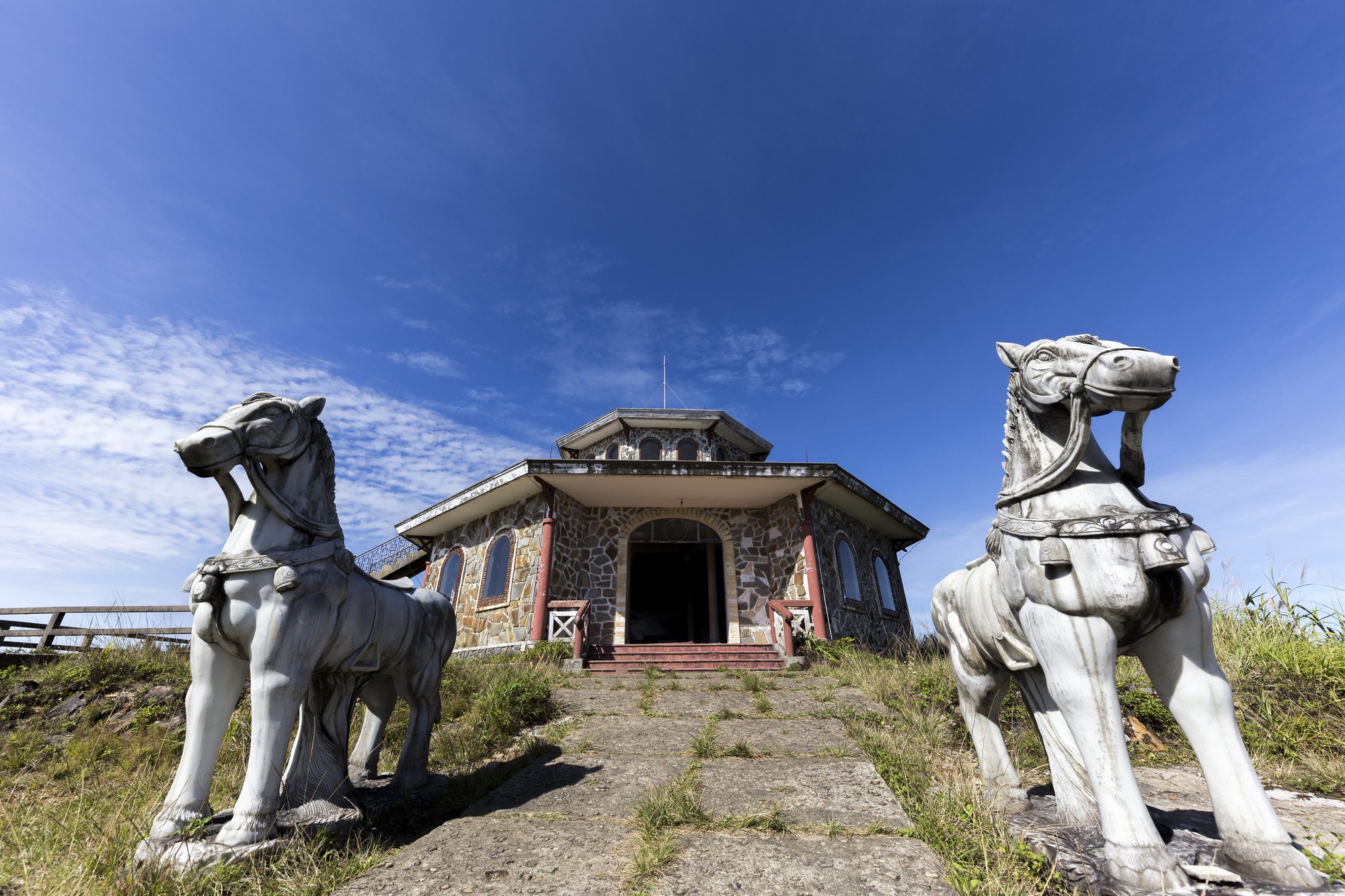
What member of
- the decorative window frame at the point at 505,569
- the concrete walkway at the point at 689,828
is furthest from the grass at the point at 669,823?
the decorative window frame at the point at 505,569

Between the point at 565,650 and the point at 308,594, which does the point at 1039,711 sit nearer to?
the point at 308,594

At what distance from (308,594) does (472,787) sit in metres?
1.94

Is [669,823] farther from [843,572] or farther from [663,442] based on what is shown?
[663,442]

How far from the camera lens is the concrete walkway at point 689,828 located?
2.32 metres

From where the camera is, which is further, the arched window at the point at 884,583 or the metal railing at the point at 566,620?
the arched window at the point at 884,583

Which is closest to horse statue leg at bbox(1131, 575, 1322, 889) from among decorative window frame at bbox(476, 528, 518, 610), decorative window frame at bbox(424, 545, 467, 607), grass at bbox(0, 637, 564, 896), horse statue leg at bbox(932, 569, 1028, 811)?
horse statue leg at bbox(932, 569, 1028, 811)

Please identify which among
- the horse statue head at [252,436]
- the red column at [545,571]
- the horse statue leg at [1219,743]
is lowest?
the horse statue leg at [1219,743]

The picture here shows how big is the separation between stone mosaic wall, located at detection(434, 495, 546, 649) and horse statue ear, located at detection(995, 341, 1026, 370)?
1025 cm

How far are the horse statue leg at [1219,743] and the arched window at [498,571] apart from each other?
11.5 m

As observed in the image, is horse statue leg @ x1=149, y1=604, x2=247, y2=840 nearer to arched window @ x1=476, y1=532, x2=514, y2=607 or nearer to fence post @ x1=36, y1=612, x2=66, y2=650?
arched window @ x1=476, y1=532, x2=514, y2=607

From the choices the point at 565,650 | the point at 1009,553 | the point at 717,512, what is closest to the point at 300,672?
the point at 1009,553

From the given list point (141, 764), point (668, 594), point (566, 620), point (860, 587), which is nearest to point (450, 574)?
point (566, 620)

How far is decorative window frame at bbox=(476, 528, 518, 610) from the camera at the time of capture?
39.5 feet

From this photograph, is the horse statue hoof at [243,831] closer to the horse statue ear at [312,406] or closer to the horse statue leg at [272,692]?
the horse statue leg at [272,692]
